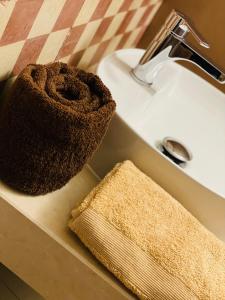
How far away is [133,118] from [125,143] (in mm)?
140

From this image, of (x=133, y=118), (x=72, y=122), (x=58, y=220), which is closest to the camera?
(x=72, y=122)

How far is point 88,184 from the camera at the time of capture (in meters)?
0.84

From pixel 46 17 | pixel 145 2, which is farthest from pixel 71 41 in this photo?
pixel 145 2

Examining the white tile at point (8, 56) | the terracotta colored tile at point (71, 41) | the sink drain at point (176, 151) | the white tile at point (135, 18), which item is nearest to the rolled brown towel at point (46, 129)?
the white tile at point (8, 56)

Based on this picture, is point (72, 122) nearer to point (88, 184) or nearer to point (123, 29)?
point (88, 184)

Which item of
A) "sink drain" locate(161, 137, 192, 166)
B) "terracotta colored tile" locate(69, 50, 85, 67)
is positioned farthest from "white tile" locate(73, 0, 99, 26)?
"sink drain" locate(161, 137, 192, 166)

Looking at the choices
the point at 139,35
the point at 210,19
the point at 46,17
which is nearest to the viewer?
the point at 46,17

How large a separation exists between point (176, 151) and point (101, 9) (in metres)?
0.37

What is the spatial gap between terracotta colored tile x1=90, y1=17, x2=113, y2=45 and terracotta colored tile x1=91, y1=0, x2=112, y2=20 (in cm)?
4

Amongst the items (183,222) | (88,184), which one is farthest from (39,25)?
(183,222)

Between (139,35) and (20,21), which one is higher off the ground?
(20,21)

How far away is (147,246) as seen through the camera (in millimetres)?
681

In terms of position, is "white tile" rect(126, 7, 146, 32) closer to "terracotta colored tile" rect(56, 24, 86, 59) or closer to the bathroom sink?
the bathroom sink

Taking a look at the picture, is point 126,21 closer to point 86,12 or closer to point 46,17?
point 86,12
